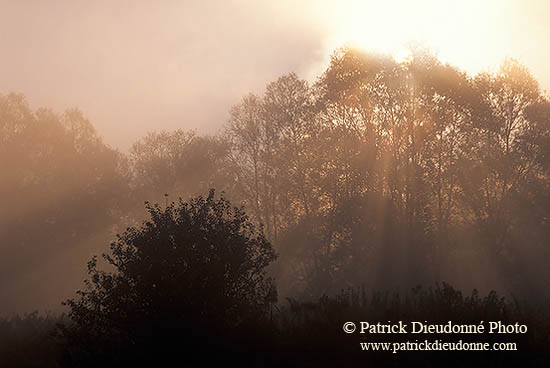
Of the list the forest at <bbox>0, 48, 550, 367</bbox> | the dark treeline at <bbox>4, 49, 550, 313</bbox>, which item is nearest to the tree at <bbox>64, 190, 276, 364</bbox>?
the forest at <bbox>0, 48, 550, 367</bbox>

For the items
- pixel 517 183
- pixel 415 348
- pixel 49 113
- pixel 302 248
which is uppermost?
pixel 49 113

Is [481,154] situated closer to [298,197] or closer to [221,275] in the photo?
[298,197]

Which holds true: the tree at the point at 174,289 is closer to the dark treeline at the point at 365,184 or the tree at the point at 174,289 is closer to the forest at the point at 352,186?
the forest at the point at 352,186

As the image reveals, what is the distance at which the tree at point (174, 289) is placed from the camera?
12.9 metres

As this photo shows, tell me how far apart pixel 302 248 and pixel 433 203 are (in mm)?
10767

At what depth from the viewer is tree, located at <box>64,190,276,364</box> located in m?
12.9

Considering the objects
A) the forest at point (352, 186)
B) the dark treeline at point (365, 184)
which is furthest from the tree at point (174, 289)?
the dark treeline at point (365, 184)

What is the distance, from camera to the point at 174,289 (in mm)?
12875

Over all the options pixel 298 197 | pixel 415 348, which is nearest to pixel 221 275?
pixel 415 348

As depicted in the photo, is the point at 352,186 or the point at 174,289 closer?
the point at 174,289

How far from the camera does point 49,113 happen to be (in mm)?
52125

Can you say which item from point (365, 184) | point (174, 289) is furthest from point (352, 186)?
point (174, 289)

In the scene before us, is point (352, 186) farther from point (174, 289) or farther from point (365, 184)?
point (174, 289)

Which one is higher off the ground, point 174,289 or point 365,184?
point 365,184
